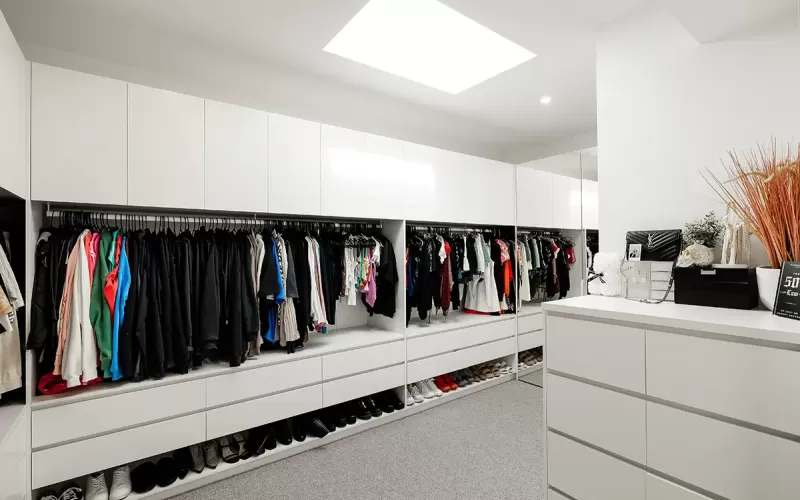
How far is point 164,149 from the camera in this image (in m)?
2.06

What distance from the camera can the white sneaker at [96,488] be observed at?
1.88 meters

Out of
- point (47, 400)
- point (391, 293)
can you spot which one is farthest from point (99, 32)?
point (391, 293)

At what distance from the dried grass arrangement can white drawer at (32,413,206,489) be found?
2890 millimetres

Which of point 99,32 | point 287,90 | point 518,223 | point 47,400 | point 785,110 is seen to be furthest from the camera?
point 518,223

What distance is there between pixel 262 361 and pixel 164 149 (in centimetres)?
145

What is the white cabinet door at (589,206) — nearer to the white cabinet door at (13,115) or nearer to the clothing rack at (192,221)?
the clothing rack at (192,221)

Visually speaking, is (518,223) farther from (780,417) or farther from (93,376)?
(93,376)

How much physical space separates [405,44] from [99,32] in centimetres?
190

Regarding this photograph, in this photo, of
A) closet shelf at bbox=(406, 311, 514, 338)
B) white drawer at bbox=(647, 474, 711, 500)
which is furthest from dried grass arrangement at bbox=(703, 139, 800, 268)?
closet shelf at bbox=(406, 311, 514, 338)

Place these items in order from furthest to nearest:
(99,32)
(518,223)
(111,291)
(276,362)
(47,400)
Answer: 1. (518,223)
2. (276,362)
3. (99,32)
4. (111,291)
5. (47,400)

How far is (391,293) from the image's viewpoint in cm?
309

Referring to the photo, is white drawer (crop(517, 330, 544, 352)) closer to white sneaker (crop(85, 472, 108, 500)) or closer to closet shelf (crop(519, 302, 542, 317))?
closet shelf (crop(519, 302, 542, 317))

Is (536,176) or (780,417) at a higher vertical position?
(536,176)

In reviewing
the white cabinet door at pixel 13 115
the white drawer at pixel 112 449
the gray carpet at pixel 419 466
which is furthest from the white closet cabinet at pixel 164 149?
the gray carpet at pixel 419 466
